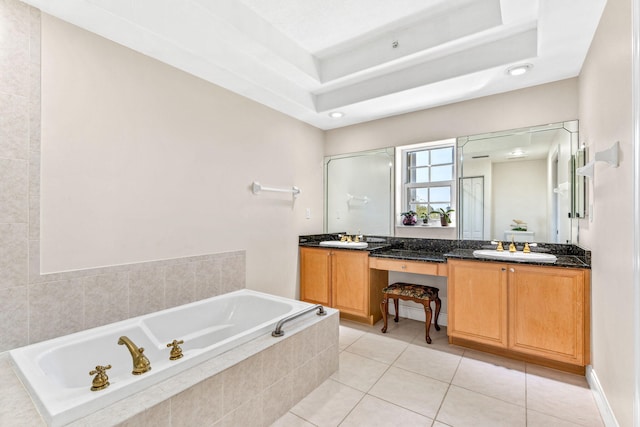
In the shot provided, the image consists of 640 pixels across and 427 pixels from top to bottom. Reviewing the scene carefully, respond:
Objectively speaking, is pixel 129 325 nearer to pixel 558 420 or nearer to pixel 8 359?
pixel 8 359

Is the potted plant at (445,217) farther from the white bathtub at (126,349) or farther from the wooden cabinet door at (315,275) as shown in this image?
the white bathtub at (126,349)

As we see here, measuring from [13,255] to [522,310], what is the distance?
130 inches

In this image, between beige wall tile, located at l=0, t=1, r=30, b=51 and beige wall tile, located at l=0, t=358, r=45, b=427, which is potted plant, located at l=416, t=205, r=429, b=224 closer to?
beige wall tile, located at l=0, t=358, r=45, b=427

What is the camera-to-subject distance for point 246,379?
4.91ft

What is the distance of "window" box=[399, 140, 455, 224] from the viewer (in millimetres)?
3143

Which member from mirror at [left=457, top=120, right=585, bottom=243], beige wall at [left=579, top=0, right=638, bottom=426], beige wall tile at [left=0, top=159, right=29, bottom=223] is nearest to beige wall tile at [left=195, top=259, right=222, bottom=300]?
beige wall tile at [left=0, top=159, right=29, bottom=223]

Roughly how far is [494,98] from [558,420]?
8.38ft

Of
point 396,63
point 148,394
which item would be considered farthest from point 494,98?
point 148,394

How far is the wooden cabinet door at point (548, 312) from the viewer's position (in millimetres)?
2062

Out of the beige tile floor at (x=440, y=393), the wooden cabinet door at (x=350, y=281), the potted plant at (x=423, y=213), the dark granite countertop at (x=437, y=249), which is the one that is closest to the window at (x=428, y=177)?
the potted plant at (x=423, y=213)

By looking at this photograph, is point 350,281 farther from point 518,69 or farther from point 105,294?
point 518,69

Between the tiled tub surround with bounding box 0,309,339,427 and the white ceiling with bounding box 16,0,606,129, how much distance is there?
1.98m

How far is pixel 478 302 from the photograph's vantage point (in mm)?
2438

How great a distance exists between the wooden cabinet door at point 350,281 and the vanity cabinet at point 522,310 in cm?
83
